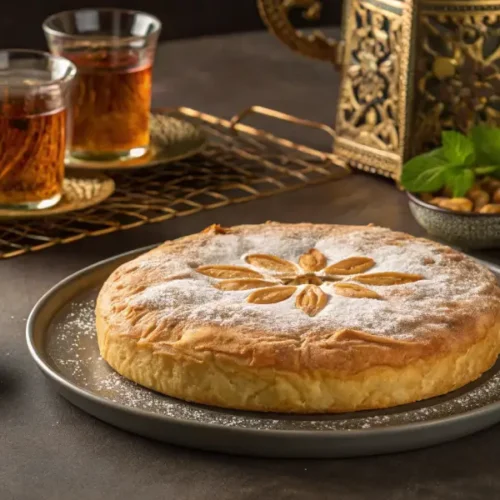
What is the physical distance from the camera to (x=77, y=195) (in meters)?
1.71

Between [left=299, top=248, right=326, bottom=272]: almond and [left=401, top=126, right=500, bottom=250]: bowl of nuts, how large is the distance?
0.31 m

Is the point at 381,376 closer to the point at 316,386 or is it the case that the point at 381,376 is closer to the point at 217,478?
the point at 316,386

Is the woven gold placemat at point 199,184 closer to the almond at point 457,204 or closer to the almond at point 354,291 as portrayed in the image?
the almond at point 457,204

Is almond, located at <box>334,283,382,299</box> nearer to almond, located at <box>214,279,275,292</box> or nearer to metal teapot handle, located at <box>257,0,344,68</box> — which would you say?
almond, located at <box>214,279,275,292</box>

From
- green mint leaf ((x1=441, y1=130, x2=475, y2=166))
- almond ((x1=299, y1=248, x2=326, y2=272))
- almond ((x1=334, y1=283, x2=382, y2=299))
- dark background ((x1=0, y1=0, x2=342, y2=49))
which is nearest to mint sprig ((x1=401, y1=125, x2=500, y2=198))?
green mint leaf ((x1=441, y1=130, x2=475, y2=166))

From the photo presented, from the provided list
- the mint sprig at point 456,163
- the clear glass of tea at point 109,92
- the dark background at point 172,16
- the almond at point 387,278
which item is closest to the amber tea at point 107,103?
the clear glass of tea at point 109,92

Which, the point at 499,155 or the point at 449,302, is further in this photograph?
the point at 499,155

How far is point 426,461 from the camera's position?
3.41 feet

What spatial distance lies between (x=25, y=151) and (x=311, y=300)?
638mm

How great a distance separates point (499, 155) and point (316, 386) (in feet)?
2.31

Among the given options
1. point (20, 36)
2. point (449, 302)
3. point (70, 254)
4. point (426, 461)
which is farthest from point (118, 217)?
point (20, 36)

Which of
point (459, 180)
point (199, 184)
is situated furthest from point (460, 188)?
point (199, 184)

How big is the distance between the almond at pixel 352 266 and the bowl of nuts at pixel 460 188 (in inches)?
12.0

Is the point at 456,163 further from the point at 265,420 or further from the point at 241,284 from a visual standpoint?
the point at 265,420
